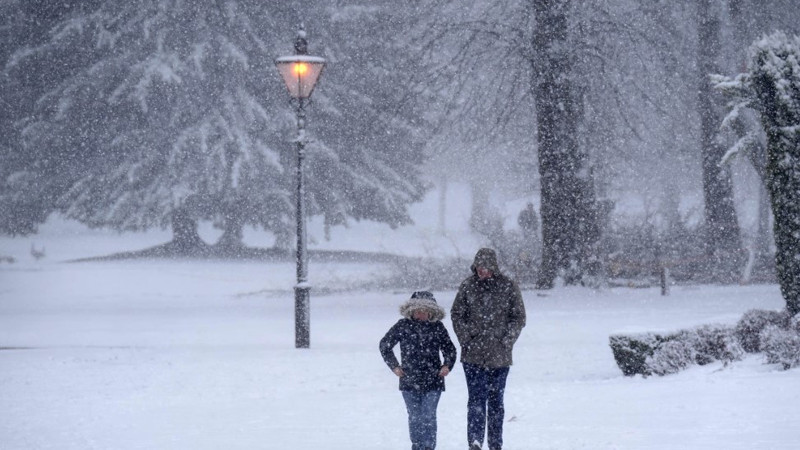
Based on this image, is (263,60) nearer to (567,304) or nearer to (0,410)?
(567,304)

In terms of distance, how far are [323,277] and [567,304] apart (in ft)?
34.8

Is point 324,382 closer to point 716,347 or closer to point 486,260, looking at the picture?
point 716,347

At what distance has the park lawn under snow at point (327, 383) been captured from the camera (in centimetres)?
950

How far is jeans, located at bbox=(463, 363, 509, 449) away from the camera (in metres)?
8.24

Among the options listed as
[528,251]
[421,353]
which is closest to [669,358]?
[421,353]

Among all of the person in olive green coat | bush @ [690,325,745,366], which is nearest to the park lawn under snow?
bush @ [690,325,745,366]

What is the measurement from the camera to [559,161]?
24.6 metres

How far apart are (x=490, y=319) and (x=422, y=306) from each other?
75 cm

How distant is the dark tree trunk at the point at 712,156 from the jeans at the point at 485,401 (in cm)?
2226

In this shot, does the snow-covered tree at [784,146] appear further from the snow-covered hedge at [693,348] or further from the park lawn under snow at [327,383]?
the snow-covered hedge at [693,348]

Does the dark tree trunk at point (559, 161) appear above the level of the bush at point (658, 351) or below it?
above

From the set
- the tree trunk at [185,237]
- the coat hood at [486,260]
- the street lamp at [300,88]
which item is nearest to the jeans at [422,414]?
the coat hood at [486,260]

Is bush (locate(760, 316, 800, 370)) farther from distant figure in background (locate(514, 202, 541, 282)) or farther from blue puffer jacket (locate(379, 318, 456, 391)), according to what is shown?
distant figure in background (locate(514, 202, 541, 282))

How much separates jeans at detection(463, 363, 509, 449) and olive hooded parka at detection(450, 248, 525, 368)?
0.10 metres
